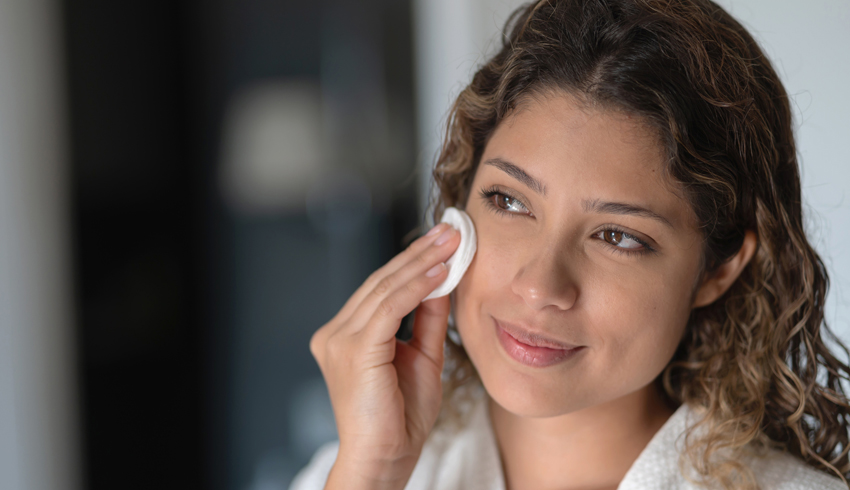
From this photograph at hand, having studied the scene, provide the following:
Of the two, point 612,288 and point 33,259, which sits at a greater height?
point 612,288

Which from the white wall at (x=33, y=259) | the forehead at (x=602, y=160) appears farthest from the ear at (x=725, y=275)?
the white wall at (x=33, y=259)

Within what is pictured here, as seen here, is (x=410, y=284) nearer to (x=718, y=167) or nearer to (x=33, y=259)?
(x=718, y=167)

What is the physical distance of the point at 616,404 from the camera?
1044 mm

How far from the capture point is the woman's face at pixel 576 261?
0.84m

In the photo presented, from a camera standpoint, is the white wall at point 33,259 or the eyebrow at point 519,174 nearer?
the eyebrow at point 519,174

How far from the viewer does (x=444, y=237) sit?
3.21ft

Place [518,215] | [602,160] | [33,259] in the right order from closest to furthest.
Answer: [602,160], [518,215], [33,259]

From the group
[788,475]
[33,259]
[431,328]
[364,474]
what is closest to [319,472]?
[364,474]

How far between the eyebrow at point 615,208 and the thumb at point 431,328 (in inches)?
13.1

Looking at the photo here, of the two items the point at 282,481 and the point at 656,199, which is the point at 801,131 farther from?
the point at 282,481

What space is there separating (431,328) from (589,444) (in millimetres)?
353

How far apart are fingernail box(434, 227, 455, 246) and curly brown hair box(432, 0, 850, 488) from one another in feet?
0.56

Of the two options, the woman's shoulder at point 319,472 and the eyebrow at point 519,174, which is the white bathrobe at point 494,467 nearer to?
the woman's shoulder at point 319,472

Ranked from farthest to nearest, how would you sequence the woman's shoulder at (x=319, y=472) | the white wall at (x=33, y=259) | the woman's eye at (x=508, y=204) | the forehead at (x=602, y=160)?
the white wall at (x=33, y=259), the woman's shoulder at (x=319, y=472), the woman's eye at (x=508, y=204), the forehead at (x=602, y=160)
